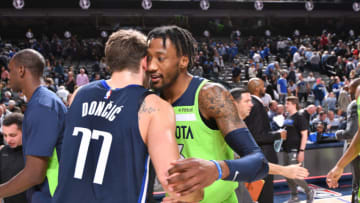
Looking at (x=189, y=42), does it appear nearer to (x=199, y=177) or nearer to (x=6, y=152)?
(x=199, y=177)

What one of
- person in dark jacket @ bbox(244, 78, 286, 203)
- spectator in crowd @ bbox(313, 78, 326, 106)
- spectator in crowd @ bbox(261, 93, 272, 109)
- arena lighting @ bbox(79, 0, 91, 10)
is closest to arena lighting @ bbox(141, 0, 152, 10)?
arena lighting @ bbox(79, 0, 91, 10)

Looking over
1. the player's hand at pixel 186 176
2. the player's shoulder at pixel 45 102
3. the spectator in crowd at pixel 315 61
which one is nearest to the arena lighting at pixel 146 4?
the spectator in crowd at pixel 315 61

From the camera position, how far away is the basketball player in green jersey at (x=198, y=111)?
76.4 inches

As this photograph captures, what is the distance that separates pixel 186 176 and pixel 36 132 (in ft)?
4.10

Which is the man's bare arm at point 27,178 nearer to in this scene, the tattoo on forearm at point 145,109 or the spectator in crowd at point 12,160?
the tattoo on forearm at point 145,109

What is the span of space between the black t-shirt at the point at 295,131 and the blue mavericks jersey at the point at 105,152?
4.79 m

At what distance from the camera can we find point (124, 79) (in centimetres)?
188

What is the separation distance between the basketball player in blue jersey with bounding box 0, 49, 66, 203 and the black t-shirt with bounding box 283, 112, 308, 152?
4455mm

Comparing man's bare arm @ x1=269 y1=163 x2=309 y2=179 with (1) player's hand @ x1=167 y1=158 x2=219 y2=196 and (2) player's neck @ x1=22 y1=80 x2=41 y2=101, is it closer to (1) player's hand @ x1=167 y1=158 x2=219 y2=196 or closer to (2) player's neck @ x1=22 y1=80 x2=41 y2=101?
(1) player's hand @ x1=167 y1=158 x2=219 y2=196

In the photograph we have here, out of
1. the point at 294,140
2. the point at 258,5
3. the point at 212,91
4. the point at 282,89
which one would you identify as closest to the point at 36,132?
the point at 212,91

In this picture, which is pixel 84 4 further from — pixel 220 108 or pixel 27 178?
pixel 220 108

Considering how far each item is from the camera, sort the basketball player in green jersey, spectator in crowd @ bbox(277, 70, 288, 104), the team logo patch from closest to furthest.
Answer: the team logo patch, the basketball player in green jersey, spectator in crowd @ bbox(277, 70, 288, 104)

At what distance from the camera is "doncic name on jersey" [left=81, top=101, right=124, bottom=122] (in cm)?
177

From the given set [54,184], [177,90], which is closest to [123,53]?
[177,90]
